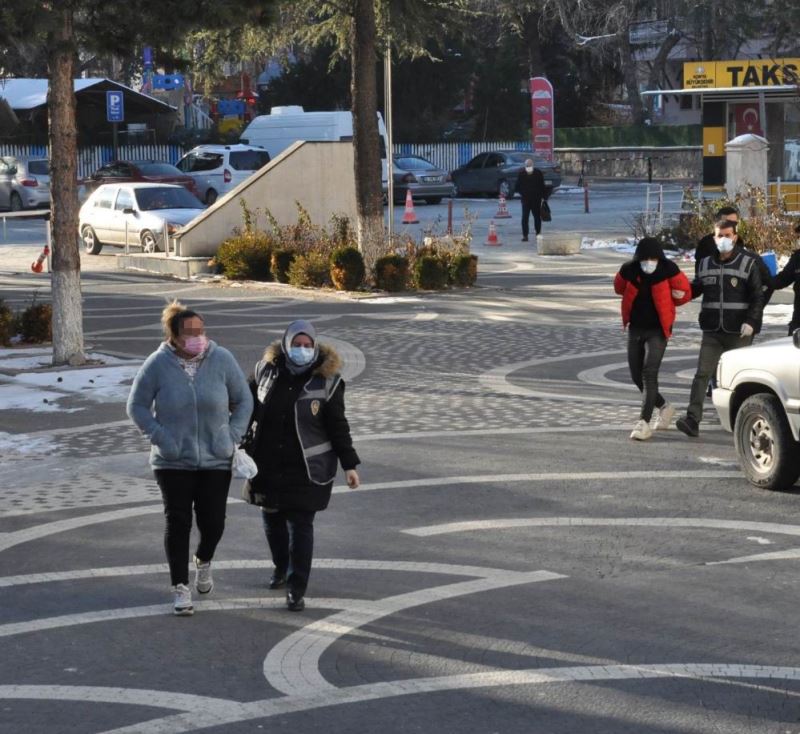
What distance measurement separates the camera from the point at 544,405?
14500 millimetres

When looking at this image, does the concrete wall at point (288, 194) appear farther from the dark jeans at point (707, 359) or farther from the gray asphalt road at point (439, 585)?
the dark jeans at point (707, 359)

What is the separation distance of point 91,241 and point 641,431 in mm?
23132

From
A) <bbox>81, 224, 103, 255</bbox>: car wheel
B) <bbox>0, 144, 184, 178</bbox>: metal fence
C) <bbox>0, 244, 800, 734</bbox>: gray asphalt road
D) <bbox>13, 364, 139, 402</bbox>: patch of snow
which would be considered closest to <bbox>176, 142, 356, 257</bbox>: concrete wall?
<bbox>81, 224, 103, 255</bbox>: car wheel

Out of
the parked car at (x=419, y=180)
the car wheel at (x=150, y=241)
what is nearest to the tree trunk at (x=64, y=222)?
the car wheel at (x=150, y=241)

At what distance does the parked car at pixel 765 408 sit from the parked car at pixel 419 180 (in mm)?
36061

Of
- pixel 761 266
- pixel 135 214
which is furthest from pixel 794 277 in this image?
pixel 135 214

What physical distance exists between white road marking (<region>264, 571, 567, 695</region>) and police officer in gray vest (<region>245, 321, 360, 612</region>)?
0.35 meters

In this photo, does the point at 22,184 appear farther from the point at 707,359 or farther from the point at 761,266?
the point at 761,266

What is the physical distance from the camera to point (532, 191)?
107 feet

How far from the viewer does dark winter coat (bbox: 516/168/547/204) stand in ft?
106

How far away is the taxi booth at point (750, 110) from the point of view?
129ft

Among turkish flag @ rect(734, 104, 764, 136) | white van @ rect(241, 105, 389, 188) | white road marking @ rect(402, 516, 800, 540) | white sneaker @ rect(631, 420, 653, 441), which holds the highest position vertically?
white van @ rect(241, 105, 389, 188)

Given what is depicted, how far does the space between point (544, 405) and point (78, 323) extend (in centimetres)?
580

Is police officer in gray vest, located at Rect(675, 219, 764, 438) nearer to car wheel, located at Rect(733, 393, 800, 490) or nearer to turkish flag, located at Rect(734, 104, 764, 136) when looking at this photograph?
car wheel, located at Rect(733, 393, 800, 490)
